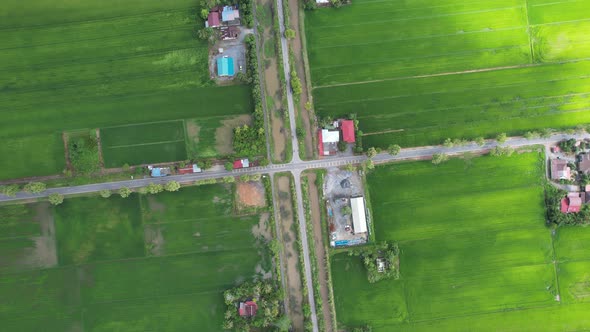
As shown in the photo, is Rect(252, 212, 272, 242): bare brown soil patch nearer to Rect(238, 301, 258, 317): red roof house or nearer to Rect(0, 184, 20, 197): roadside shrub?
Rect(238, 301, 258, 317): red roof house

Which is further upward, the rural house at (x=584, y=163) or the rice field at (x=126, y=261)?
the rural house at (x=584, y=163)

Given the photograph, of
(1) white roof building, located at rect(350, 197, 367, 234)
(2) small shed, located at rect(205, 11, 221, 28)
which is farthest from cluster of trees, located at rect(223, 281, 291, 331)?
(2) small shed, located at rect(205, 11, 221, 28)

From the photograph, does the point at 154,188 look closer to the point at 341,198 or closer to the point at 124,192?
the point at 124,192

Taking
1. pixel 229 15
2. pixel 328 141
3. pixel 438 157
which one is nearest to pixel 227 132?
pixel 328 141

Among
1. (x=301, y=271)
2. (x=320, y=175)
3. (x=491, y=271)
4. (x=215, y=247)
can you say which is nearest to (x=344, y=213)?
(x=320, y=175)

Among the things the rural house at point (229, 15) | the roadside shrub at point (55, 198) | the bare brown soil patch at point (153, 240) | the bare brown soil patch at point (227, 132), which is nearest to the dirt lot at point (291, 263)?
the bare brown soil patch at point (227, 132)

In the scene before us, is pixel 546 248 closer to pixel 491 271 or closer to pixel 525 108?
pixel 491 271

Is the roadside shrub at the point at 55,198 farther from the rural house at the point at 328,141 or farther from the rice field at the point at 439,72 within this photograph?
the rice field at the point at 439,72
